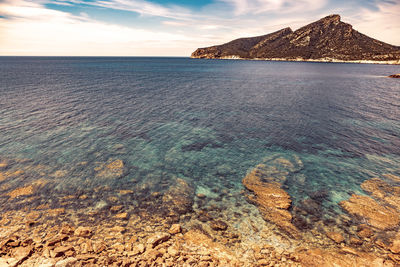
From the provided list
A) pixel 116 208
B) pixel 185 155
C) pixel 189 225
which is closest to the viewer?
pixel 189 225

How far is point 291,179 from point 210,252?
11830 millimetres

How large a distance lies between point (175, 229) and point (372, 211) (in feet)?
49.4

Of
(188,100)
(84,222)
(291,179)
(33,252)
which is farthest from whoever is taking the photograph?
(188,100)

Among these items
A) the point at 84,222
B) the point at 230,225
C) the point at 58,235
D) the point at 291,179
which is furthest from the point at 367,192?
the point at 58,235

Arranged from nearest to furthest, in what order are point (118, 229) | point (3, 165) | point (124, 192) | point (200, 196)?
1. point (118, 229)
2. point (200, 196)
3. point (124, 192)
4. point (3, 165)

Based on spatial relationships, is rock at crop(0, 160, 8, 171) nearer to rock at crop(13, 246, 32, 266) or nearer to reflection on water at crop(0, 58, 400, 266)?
reflection on water at crop(0, 58, 400, 266)

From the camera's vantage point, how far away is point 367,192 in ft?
58.4

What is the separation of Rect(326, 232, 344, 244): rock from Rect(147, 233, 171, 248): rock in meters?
10.7

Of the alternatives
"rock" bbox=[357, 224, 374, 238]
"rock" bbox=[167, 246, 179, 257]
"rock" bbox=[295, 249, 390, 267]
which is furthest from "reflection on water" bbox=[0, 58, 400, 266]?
"rock" bbox=[167, 246, 179, 257]

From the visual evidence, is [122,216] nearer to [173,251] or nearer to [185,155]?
[173,251]

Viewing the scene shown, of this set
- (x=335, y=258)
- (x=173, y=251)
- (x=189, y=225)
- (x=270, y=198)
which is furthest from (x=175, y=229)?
(x=335, y=258)

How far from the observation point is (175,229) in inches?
539

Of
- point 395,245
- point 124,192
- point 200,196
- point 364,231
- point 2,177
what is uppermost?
point 2,177

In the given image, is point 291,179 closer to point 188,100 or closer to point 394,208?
point 394,208
